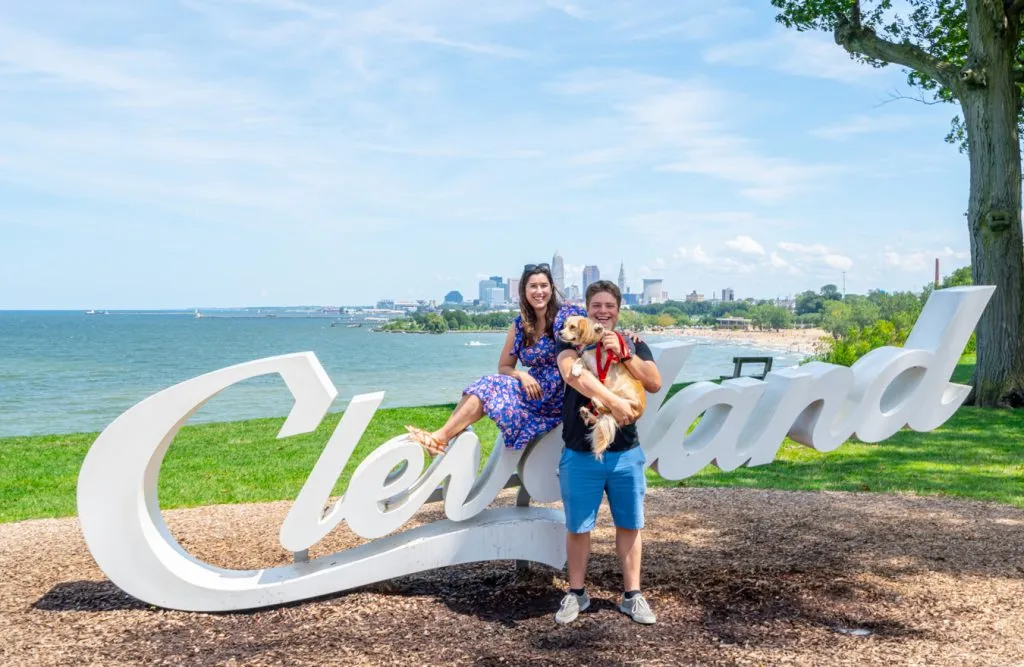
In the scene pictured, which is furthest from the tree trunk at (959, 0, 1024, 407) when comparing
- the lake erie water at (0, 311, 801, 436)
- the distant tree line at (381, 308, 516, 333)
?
the distant tree line at (381, 308, 516, 333)

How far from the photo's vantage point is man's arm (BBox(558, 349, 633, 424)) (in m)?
4.70

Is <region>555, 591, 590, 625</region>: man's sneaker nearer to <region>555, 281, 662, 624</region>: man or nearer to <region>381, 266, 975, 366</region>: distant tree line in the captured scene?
<region>555, 281, 662, 624</region>: man

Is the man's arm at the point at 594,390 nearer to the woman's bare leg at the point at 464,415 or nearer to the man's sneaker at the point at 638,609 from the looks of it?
the woman's bare leg at the point at 464,415

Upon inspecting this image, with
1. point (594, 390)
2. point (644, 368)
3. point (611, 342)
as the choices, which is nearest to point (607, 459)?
point (594, 390)

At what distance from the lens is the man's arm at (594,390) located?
15.4ft

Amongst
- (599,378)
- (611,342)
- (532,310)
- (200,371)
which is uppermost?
(532,310)

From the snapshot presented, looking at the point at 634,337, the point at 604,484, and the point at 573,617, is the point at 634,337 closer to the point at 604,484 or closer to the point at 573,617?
the point at 604,484

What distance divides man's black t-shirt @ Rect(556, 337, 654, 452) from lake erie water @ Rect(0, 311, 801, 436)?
7.98ft

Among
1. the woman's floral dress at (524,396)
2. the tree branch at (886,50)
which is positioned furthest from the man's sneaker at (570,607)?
the tree branch at (886,50)

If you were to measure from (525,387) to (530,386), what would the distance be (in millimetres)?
41

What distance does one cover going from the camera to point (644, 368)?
488 centimetres

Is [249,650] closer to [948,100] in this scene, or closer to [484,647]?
[484,647]

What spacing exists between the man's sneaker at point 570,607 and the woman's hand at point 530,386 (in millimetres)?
1199

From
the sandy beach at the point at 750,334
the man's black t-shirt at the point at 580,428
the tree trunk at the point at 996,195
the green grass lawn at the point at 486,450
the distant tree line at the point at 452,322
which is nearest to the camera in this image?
the man's black t-shirt at the point at 580,428
